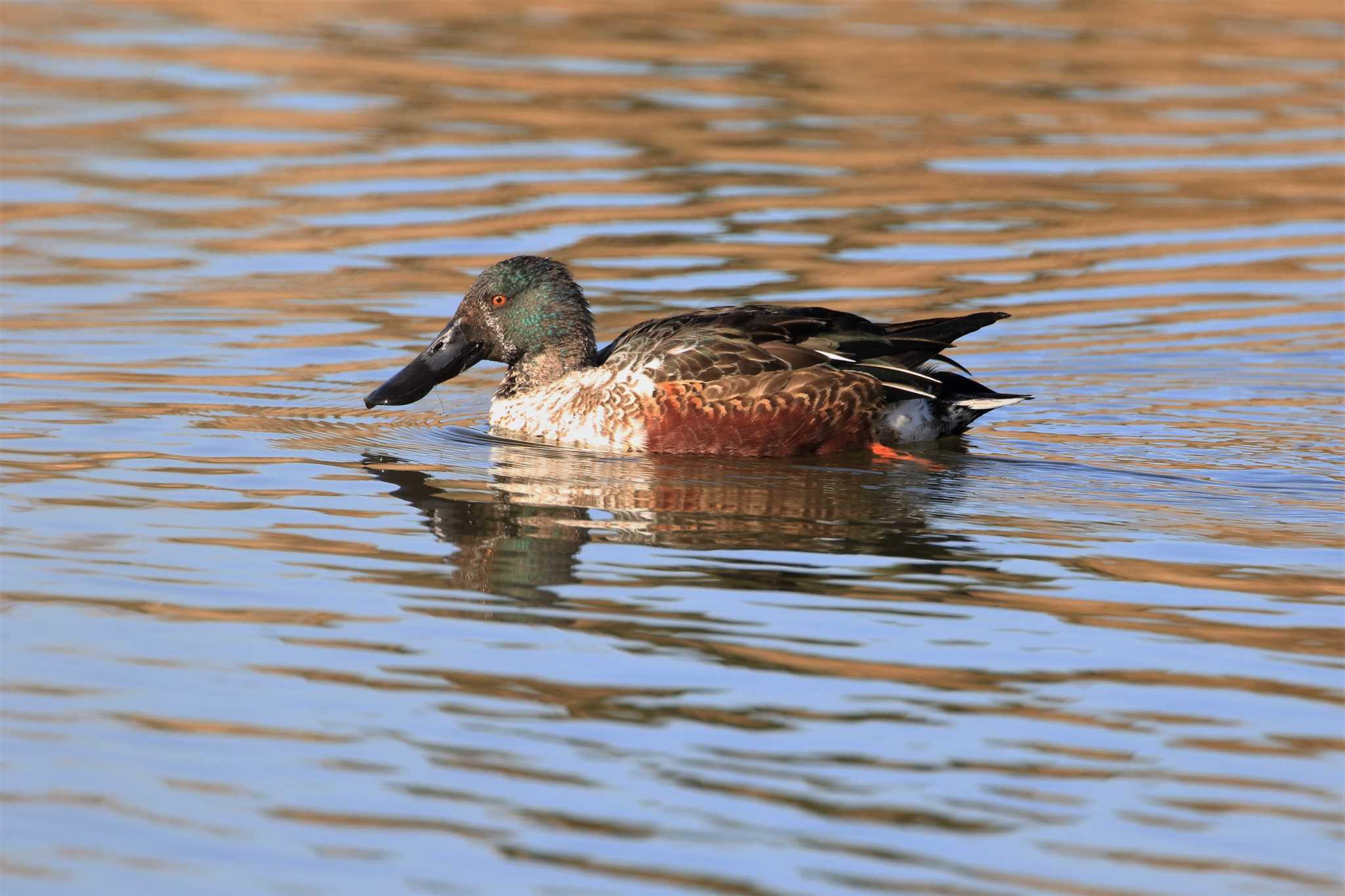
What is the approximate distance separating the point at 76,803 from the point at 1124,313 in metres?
8.77

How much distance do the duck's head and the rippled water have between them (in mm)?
327

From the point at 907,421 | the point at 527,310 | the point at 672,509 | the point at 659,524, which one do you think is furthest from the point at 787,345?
the point at 659,524

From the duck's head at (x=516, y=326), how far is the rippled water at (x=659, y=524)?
327 millimetres

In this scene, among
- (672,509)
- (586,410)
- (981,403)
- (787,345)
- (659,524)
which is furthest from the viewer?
(586,410)

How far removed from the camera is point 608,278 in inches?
527

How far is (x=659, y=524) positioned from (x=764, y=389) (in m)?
1.42

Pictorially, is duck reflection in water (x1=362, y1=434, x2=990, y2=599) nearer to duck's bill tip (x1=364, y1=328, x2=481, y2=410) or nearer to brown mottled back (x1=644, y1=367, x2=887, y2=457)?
brown mottled back (x1=644, y1=367, x2=887, y2=457)

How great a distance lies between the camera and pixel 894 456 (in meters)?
9.41

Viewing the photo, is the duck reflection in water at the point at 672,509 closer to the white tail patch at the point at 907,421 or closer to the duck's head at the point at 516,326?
the white tail patch at the point at 907,421

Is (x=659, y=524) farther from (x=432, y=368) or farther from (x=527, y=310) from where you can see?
(x=432, y=368)

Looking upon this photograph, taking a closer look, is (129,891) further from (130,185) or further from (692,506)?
(130,185)

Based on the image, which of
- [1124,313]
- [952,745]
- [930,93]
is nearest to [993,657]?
[952,745]

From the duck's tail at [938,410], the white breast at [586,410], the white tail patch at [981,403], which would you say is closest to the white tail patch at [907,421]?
the duck's tail at [938,410]

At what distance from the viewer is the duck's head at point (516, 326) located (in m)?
10.2
